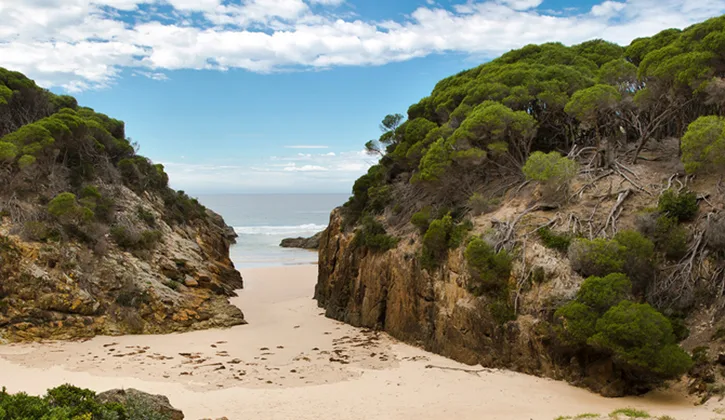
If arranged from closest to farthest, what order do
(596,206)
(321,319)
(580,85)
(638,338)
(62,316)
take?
(638,338)
(596,206)
(62,316)
(580,85)
(321,319)

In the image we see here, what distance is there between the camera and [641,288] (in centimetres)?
1345

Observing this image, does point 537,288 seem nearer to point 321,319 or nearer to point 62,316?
point 321,319

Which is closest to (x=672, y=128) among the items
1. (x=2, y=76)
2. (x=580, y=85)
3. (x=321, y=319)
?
(x=580, y=85)

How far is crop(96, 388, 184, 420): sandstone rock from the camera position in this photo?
28.9ft

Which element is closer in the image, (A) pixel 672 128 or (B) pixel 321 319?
(A) pixel 672 128

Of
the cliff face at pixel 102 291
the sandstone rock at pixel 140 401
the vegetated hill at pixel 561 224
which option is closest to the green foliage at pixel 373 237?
the vegetated hill at pixel 561 224

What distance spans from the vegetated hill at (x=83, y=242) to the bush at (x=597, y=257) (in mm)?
13656

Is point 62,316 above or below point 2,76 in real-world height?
below

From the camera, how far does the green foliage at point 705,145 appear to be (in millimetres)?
13258

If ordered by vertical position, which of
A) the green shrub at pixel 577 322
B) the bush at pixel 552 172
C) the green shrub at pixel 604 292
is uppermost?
the bush at pixel 552 172

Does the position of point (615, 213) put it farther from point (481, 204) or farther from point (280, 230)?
point (280, 230)

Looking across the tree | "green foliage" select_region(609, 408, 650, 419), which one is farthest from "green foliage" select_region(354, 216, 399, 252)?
"green foliage" select_region(609, 408, 650, 419)

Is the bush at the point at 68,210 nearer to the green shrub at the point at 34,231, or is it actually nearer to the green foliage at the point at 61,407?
the green shrub at the point at 34,231

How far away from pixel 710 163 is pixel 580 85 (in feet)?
25.9
